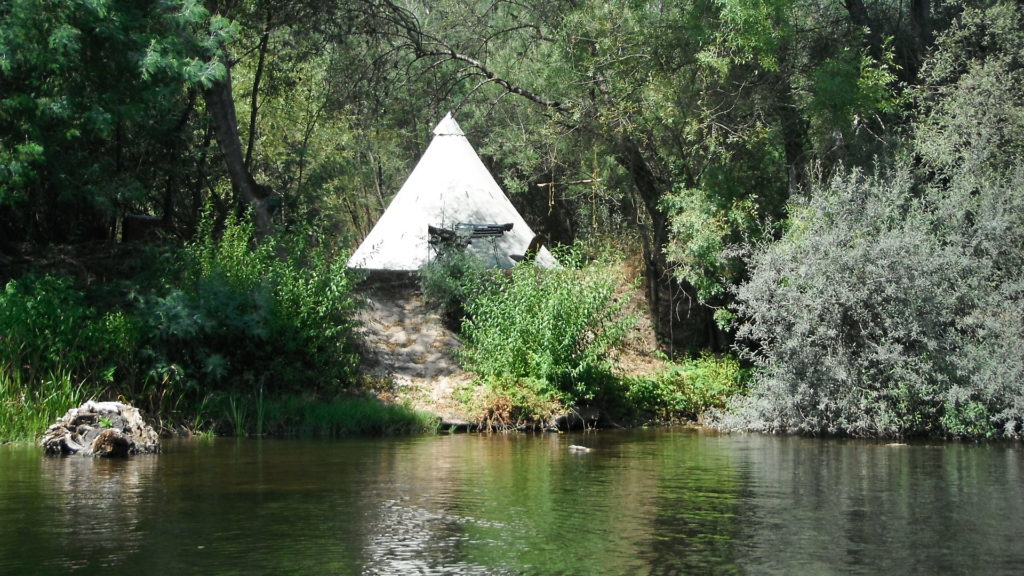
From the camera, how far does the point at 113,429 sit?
11742 mm

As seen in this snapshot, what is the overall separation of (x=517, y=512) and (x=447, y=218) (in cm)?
1366

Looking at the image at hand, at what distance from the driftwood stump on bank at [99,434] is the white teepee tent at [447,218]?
8210 mm

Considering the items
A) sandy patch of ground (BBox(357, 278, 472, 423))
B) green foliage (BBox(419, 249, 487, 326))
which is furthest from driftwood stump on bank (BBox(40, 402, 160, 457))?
green foliage (BBox(419, 249, 487, 326))

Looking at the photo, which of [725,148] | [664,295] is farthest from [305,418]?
[664,295]

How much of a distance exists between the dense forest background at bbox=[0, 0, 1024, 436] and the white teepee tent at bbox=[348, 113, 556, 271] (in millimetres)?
1324

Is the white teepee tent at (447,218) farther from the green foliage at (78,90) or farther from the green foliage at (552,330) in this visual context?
the green foliage at (78,90)

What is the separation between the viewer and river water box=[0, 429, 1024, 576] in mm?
6074

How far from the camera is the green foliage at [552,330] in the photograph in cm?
1563

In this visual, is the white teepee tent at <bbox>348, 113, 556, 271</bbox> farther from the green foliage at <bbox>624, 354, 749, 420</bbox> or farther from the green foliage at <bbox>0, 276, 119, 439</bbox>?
the green foliage at <bbox>0, 276, 119, 439</bbox>

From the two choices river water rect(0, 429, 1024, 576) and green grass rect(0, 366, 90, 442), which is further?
green grass rect(0, 366, 90, 442)

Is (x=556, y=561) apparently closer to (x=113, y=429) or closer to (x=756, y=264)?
(x=113, y=429)

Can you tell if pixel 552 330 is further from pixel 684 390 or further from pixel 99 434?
pixel 99 434

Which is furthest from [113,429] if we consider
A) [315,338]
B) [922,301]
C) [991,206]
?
[991,206]

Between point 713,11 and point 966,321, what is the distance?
618 cm
